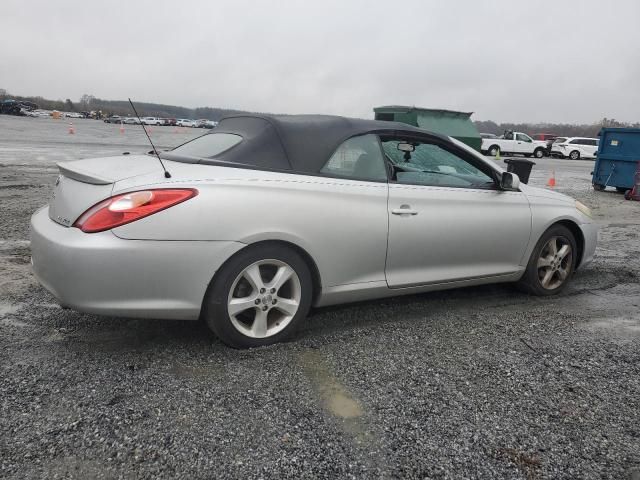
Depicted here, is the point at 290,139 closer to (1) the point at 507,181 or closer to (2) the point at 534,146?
(1) the point at 507,181

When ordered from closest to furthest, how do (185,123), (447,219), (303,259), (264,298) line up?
(264,298)
(303,259)
(447,219)
(185,123)

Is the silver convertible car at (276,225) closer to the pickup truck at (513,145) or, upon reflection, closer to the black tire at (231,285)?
the black tire at (231,285)

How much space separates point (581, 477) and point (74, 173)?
311 cm

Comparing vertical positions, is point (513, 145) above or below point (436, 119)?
below

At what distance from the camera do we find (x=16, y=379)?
2.79m

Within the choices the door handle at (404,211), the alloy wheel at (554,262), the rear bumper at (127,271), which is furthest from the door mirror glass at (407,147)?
the rear bumper at (127,271)

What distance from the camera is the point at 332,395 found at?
2820 millimetres

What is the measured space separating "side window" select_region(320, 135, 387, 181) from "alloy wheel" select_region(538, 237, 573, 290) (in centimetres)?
184

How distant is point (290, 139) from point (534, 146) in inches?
1440

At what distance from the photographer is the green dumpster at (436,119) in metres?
13.0

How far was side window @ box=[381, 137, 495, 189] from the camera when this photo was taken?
3.96 meters

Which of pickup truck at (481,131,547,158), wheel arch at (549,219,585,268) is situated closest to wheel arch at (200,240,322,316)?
wheel arch at (549,219,585,268)

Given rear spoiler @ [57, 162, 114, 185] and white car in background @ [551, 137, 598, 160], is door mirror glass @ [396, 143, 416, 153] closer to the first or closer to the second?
rear spoiler @ [57, 162, 114, 185]

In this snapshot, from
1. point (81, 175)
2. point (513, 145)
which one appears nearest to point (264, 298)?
point (81, 175)
